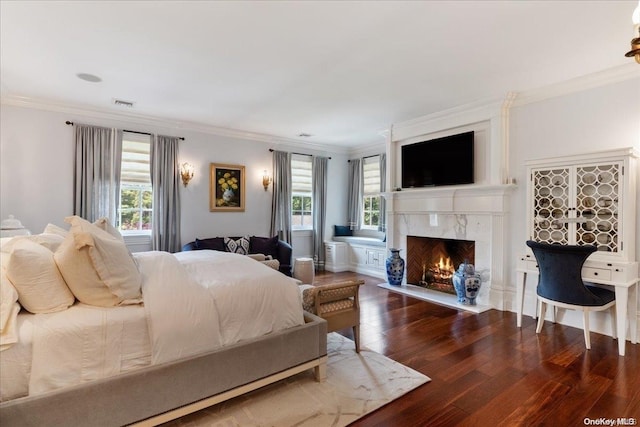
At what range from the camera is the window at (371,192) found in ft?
23.0

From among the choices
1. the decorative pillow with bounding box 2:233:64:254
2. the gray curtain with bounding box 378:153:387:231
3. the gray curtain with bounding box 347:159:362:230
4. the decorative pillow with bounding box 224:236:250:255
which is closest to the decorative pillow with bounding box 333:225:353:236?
the gray curtain with bounding box 347:159:362:230

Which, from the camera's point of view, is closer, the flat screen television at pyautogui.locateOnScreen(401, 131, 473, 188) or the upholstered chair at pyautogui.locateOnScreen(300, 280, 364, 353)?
the upholstered chair at pyautogui.locateOnScreen(300, 280, 364, 353)

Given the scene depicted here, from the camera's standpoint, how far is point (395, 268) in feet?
17.9

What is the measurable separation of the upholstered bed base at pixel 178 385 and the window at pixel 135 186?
3.89 m

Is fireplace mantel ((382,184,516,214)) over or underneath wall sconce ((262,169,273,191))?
underneath

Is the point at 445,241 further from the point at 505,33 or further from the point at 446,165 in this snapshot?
the point at 505,33

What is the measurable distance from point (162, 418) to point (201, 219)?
4.11 meters

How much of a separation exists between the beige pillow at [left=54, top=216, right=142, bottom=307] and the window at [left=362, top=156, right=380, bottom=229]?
5.59 metres

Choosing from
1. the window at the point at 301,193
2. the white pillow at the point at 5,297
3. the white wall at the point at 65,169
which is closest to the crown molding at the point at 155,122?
the white wall at the point at 65,169

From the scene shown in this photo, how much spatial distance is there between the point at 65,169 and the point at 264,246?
3058 mm

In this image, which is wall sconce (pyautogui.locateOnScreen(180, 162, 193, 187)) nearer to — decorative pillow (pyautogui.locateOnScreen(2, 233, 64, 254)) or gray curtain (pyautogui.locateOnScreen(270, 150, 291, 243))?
gray curtain (pyautogui.locateOnScreen(270, 150, 291, 243))

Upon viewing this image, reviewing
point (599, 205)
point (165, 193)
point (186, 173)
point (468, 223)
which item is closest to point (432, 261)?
point (468, 223)

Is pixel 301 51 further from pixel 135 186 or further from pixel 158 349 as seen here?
pixel 135 186

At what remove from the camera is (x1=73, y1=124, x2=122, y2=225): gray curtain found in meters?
4.60
